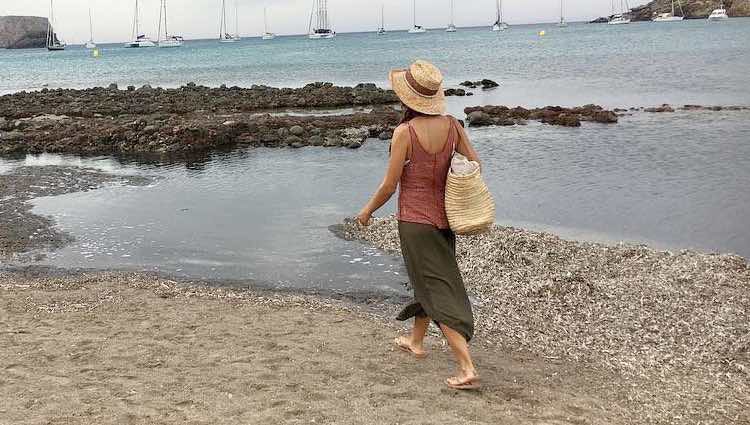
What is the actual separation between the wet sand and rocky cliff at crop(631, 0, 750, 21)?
5572 inches

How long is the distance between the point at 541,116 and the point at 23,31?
16890 centimetres

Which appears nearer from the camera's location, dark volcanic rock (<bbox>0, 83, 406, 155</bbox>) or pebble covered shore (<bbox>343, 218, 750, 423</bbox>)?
pebble covered shore (<bbox>343, 218, 750, 423</bbox>)

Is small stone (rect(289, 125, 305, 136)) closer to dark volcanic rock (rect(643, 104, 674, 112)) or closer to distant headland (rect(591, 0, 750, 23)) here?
dark volcanic rock (rect(643, 104, 674, 112))

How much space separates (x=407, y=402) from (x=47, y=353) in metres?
3.00

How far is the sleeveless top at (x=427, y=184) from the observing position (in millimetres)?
4797

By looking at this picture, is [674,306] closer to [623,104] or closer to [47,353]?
[47,353]

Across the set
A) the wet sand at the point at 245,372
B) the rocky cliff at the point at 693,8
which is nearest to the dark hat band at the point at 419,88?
the wet sand at the point at 245,372

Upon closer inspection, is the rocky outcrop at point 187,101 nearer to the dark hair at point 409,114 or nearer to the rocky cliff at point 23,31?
the dark hair at point 409,114

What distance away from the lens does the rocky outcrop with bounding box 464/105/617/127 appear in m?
23.1

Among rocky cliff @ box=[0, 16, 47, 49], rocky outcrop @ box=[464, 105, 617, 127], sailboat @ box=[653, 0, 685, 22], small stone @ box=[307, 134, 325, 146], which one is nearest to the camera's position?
small stone @ box=[307, 134, 325, 146]

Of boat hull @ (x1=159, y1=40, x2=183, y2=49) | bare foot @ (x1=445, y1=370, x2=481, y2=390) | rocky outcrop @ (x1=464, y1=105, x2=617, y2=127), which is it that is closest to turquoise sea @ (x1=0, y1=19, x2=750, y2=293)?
rocky outcrop @ (x1=464, y1=105, x2=617, y2=127)

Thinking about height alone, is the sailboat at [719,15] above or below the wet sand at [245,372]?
above

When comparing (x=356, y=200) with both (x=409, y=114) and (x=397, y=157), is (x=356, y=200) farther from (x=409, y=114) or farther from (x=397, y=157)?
(x=397, y=157)

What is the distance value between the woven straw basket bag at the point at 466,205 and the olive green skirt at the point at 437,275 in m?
0.19
